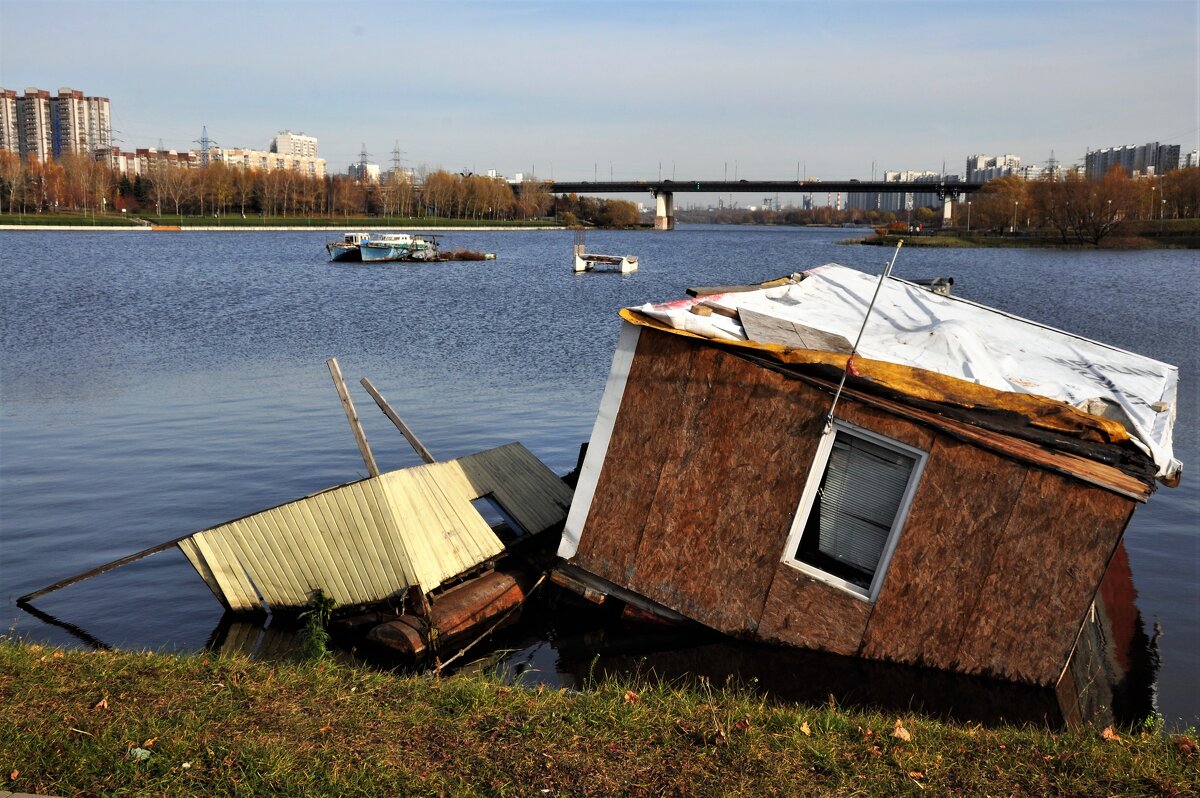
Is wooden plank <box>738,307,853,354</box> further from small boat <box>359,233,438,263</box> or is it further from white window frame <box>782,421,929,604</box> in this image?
small boat <box>359,233,438,263</box>

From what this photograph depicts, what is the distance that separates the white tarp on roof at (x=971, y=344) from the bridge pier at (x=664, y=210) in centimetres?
16889

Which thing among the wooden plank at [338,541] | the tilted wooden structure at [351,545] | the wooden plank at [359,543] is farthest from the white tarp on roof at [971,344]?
the wooden plank at [338,541]

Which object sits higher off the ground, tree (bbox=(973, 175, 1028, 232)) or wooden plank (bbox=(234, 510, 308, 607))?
tree (bbox=(973, 175, 1028, 232))

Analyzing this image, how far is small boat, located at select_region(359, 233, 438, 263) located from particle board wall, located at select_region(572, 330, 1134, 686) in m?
74.9

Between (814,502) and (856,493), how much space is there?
0.42 meters

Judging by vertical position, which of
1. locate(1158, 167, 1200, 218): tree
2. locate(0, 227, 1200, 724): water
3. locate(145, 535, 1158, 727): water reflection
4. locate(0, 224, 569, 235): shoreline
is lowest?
locate(145, 535, 1158, 727): water reflection

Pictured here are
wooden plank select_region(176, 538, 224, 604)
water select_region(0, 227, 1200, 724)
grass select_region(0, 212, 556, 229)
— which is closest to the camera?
wooden plank select_region(176, 538, 224, 604)

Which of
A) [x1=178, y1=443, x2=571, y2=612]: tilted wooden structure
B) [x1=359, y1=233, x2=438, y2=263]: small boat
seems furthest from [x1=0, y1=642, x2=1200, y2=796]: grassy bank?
[x1=359, y1=233, x2=438, y2=263]: small boat

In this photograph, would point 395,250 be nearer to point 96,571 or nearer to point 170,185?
point 96,571

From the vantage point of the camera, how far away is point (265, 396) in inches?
955

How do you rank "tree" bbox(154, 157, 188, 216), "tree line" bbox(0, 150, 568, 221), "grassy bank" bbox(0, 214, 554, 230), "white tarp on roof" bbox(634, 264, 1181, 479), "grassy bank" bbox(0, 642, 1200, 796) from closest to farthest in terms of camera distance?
"grassy bank" bbox(0, 642, 1200, 796) → "white tarp on roof" bbox(634, 264, 1181, 479) → "grassy bank" bbox(0, 214, 554, 230) → "tree line" bbox(0, 150, 568, 221) → "tree" bbox(154, 157, 188, 216)

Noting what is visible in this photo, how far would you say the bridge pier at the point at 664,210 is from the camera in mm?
183750

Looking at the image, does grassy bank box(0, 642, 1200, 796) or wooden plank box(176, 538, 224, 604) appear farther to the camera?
wooden plank box(176, 538, 224, 604)

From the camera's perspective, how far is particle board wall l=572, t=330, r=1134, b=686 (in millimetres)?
9055
